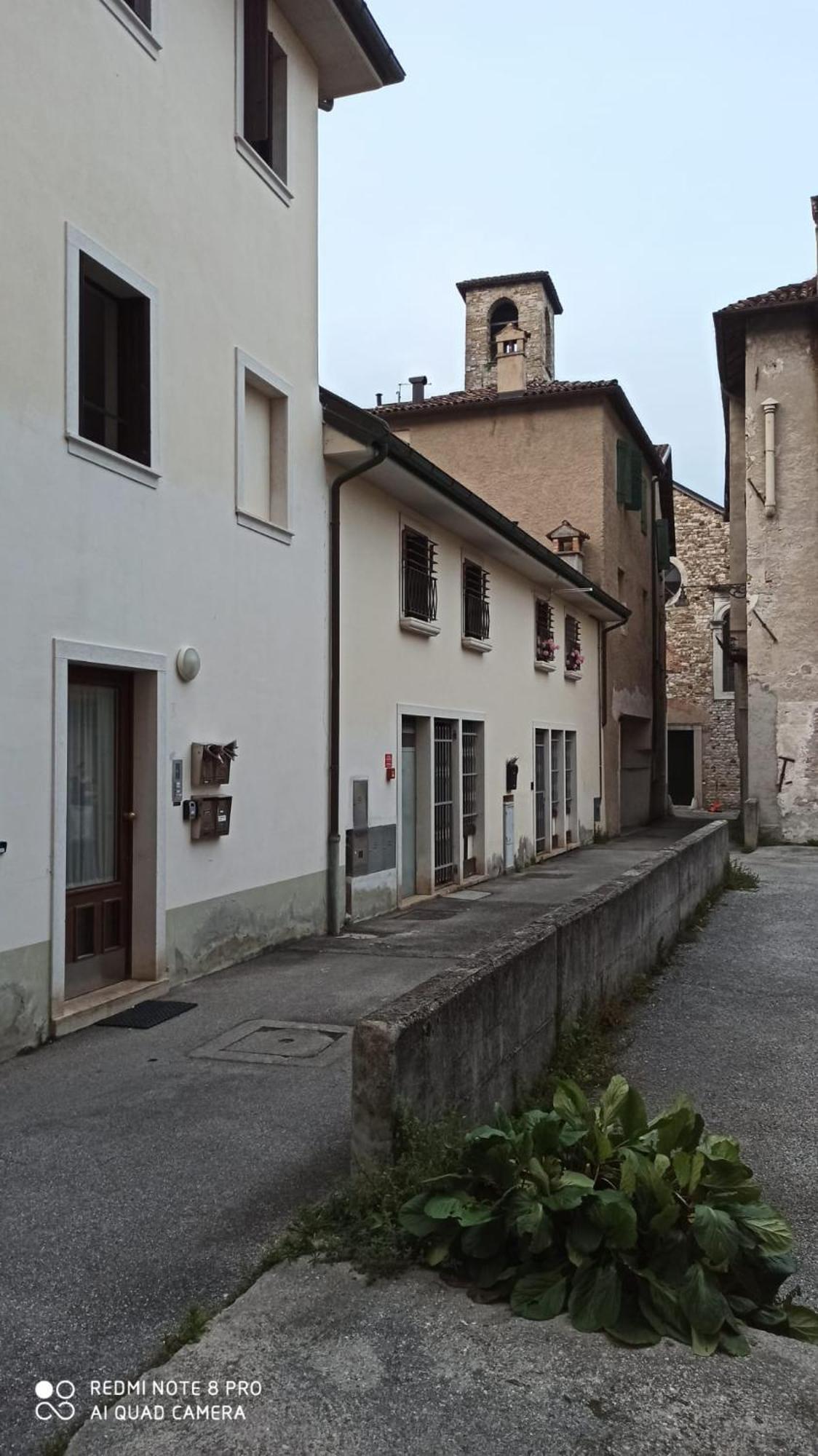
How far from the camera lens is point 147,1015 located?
6.41 meters

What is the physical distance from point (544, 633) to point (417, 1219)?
47.3ft

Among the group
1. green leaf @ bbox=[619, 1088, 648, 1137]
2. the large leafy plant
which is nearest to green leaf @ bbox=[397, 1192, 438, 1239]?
the large leafy plant

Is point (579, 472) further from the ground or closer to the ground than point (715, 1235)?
further from the ground

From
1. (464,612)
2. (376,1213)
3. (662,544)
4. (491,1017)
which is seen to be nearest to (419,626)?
(464,612)

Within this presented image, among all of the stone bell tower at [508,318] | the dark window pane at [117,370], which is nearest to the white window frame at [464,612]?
the dark window pane at [117,370]

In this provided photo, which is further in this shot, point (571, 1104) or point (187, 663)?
point (187, 663)

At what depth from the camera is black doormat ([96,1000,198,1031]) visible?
620cm

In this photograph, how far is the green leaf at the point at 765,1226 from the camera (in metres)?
2.99

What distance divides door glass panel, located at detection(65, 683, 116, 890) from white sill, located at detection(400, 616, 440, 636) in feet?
15.8

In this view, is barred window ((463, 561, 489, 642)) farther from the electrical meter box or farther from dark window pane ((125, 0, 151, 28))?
dark window pane ((125, 0, 151, 28))

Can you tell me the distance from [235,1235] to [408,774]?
8480 millimetres

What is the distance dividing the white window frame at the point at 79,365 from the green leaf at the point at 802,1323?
5321 millimetres

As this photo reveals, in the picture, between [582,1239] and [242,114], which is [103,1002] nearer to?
[582,1239]

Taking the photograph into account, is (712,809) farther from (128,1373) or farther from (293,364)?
(128,1373)
